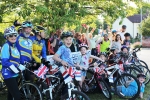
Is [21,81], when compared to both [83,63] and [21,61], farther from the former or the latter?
[83,63]

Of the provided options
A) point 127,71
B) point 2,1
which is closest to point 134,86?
point 127,71

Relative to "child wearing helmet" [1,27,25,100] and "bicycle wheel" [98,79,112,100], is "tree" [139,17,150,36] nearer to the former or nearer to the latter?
"bicycle wheel" [98,79,112,100]

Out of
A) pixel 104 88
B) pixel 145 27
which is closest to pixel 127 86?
pixel 104 88

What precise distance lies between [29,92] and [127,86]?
2.65 metres

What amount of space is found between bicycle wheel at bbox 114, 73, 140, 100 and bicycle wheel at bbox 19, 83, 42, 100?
90.4 inches

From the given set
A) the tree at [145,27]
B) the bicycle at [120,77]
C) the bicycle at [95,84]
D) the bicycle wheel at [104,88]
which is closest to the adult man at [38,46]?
the bicycle at [95,84]

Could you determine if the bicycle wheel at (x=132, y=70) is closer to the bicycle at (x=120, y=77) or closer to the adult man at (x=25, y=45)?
the bicycle at (x=120, y=77)

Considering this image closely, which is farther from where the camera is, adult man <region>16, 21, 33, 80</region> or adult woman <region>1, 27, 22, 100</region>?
adult man <region>16, 21, 33, 80</region>

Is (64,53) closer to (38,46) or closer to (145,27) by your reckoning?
(38,46)

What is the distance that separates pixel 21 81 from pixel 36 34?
50.4 inches

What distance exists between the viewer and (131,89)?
6.75 metres

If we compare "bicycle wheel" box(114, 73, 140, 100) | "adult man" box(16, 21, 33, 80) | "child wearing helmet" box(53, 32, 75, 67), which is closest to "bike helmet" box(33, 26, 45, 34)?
"adult man" box(16, 21, 33, 80)

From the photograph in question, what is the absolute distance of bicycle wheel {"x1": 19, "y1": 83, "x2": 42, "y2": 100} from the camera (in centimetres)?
532

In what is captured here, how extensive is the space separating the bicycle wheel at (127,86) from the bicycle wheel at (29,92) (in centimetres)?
230
